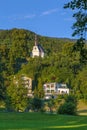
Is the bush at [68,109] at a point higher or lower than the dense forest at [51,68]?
lower

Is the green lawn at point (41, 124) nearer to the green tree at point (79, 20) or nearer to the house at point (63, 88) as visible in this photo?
the green tree at point (79, 20)

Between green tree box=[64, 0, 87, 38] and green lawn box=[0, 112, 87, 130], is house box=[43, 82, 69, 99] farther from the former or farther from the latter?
green tree box=[64, 0, 87, 38]

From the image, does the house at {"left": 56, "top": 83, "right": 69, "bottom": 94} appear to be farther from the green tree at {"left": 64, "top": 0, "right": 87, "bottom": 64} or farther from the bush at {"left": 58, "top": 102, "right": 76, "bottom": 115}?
the green tree at {"left": 64, "top": 0, "right": 87, "bottom": 64}

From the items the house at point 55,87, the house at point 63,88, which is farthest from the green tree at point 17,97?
the house at point 55,87

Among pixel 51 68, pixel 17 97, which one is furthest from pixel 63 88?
pixel 17 97

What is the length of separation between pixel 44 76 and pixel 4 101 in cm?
2757

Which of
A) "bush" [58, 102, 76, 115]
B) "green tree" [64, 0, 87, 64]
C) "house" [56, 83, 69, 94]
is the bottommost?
"bush" [58, 102, 76, 115]

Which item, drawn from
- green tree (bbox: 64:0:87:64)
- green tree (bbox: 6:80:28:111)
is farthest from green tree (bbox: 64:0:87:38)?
green tree (bbox: 6:80:28:111)

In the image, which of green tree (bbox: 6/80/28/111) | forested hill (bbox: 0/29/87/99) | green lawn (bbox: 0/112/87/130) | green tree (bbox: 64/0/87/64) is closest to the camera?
green tree (bbox: 64/0/87/64)

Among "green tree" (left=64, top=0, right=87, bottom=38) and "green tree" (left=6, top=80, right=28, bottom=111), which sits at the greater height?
"green tree" (left=64, top=0, right=87, bottom=38)

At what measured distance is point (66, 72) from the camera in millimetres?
71812

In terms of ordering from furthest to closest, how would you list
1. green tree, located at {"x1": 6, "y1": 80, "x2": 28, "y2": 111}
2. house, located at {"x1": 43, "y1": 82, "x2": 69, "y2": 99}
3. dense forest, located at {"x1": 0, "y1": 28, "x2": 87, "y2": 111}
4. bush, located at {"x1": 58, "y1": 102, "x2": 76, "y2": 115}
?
house, located at {"x1": 43, "y1": 82, "x2": 69, "y2": 99} → dense forest, located at {"x1": 0, "y1": 28, "x2": 87, "y2": 111} → green tree, located at {"x1": 6, "y1": 80, "x2": 28, "y2": 111} → bush, located at {"x1": 58, "y1": 102, "x2": 76, "y2": 115}

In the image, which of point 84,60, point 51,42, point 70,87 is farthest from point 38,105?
point 51,42

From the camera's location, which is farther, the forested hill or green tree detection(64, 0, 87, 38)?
the forested hill
